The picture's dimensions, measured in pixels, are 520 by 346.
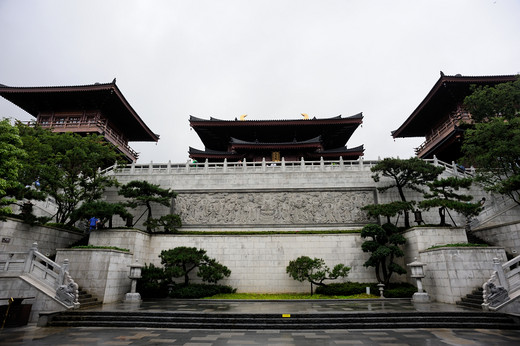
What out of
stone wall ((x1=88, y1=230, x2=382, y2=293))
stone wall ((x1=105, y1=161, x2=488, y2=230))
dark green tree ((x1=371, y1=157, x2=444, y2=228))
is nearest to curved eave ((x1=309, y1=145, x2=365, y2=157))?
stone wall ((x1=105, y1=161, x2=488, y2=230))

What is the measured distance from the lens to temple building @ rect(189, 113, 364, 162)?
2498cm

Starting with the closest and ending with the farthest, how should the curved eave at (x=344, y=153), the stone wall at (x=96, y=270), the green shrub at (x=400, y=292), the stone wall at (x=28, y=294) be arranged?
the stone wall at (x=28, y=294) < the stone wall at (x=96, y=270) < the green shrub at (x=400, y=292) < the curved eave at (x=344, y=153)

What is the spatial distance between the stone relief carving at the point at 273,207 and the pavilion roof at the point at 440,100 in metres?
11.4

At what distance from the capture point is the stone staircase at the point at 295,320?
8.01m

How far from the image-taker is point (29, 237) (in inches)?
512

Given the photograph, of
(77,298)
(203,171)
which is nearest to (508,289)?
(77,298)

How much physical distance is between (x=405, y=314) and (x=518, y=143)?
10807 mm

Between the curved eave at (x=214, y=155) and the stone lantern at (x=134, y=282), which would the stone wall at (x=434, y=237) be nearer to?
the stone lantern at (x=134, y=282)

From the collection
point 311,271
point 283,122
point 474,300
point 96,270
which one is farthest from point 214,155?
point 474,300

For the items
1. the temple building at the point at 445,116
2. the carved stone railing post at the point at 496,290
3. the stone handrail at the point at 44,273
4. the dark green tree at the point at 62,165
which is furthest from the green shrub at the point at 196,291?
the temple building at the point at 445,116

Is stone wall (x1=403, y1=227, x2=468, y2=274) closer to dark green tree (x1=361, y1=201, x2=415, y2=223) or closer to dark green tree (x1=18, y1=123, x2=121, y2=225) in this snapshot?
dark green tree (x1=361, y1=201, x2=415, y2=223)

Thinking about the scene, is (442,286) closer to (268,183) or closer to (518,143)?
(518,143)

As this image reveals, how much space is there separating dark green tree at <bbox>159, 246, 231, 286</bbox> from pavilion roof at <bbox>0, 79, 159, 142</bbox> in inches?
685

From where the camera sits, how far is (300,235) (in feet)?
51.0
